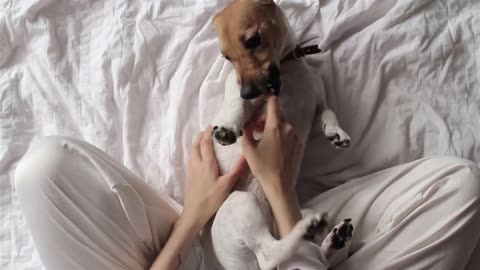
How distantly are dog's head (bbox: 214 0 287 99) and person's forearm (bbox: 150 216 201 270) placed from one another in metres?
0.34

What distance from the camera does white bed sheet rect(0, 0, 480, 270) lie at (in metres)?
1.60

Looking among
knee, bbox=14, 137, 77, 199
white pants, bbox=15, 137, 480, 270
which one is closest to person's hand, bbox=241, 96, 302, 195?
white pants, bbox=15, 137, 480, 270

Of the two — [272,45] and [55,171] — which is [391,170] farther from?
[55,171]

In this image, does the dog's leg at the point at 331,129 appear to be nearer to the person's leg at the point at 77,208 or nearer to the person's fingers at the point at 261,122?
the person's fingers at the point at 261,122

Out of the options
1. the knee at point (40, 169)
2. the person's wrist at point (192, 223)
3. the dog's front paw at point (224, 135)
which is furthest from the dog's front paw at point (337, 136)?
the knee at point (40, 169)

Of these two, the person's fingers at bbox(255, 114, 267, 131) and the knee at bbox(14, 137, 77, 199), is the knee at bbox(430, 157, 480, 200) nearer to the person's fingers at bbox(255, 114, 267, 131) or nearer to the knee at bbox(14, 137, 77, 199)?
the person's fingers at bbox(255, 114, 267, 131)

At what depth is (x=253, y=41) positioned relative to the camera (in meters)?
1.33

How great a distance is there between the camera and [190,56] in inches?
66.1

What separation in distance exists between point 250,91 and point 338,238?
0.35 m

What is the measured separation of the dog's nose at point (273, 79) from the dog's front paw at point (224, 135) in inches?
5.1

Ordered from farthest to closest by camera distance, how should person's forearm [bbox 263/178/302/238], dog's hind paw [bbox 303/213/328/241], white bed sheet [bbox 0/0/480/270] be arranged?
white bed sheet [bbox 0/0/480/270], person's forearm [bbox 263/178/302/238], dog's hind paw [bbox 303/213/328/241]

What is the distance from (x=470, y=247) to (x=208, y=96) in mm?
706

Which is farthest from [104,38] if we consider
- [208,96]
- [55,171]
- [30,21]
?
[55,171]

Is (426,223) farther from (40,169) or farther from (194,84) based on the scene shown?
(40,169)
